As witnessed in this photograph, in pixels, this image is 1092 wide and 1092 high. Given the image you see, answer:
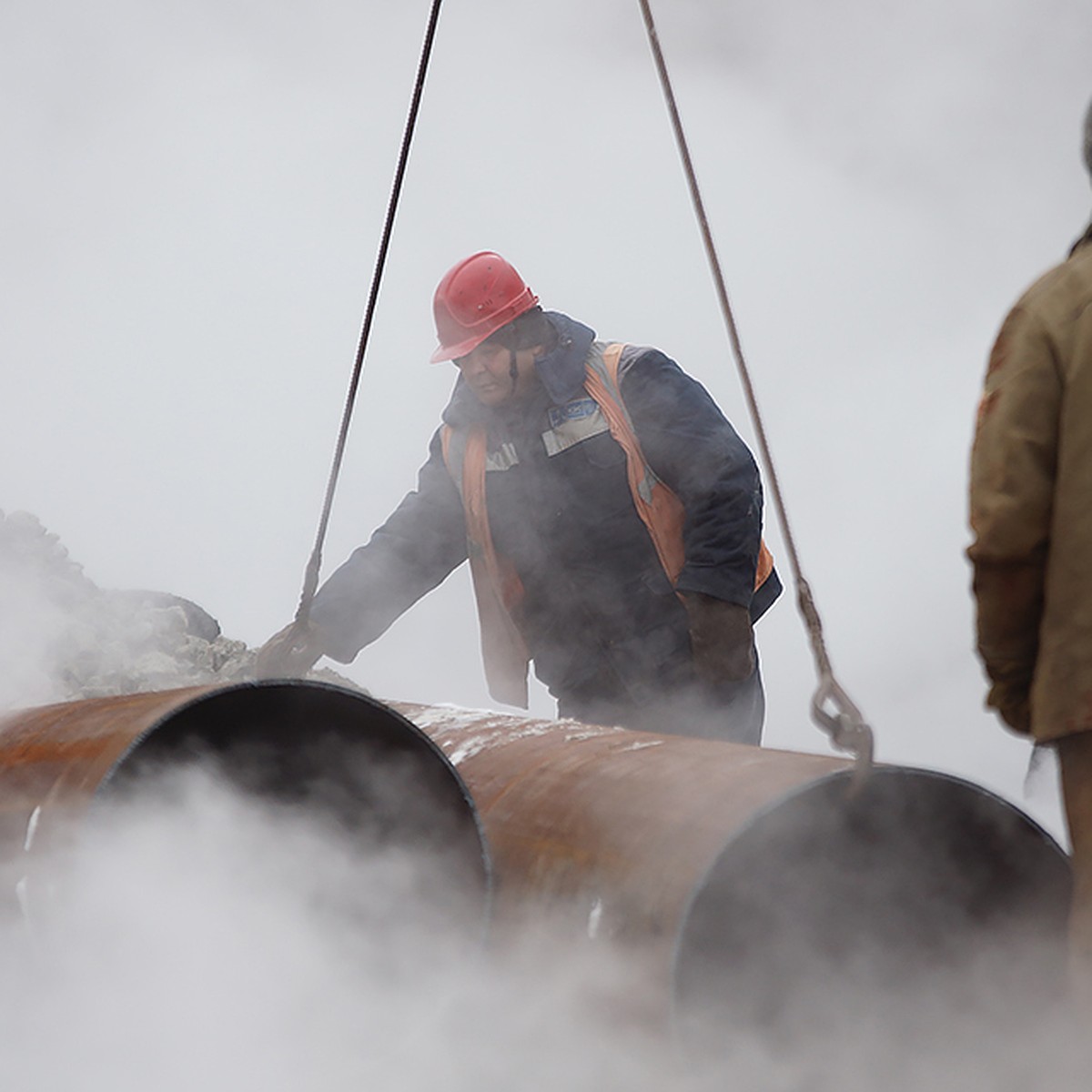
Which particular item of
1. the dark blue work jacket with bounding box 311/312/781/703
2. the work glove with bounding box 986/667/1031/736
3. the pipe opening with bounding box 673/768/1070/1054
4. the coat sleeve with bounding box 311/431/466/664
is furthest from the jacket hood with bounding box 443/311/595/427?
the work glove with bounding box 986/667/1031/736

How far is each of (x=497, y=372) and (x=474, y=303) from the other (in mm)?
205

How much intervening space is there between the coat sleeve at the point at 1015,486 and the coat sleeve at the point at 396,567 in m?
1.78

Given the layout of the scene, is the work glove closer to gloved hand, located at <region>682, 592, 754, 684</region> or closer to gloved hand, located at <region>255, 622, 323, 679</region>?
gloved hand, located at <region>682, 592, 754, 684</region>

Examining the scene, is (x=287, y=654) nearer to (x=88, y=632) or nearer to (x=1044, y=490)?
(x=1044, y=490)

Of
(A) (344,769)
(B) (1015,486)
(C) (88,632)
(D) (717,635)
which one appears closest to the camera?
(B) (1015,486)

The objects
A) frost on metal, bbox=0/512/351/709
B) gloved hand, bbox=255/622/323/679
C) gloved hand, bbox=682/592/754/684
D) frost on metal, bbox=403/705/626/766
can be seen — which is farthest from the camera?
frost on metal, bbox=0/512/351/709

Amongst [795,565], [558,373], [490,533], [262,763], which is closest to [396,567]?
[490,533]

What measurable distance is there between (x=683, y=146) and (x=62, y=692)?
704cm

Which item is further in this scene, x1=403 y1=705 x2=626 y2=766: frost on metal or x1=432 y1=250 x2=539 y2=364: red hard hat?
x1=432 y1=250 x2=539 y2=364: red hard hat

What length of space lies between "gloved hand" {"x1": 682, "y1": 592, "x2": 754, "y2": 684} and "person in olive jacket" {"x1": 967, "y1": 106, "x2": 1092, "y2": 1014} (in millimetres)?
1221

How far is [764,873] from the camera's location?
7.36ft

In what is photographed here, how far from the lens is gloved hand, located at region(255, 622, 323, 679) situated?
2.89m

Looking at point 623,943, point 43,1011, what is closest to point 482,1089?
point 623,943

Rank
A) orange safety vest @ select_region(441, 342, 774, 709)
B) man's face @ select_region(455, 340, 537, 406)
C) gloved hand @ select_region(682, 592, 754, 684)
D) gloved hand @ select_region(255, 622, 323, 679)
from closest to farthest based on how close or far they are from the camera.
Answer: gloved hand @ select_region(255, 622, 323, 679) → gloved hand @ select_region(682, 592, 754, 684) → orange safety vest @ select_region(441, 342, 774, 709) → man's face @ select_region(455, 340, 537, 406)
